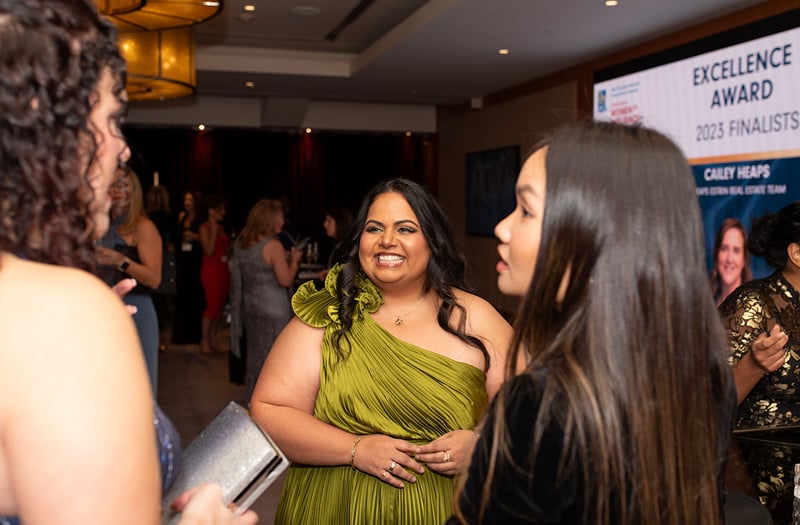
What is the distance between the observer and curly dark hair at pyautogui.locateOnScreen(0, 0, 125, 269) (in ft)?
2.58

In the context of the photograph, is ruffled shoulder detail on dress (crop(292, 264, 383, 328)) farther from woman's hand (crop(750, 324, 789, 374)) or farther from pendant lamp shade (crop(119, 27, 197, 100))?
pendant lamp shade (crop(119, 27, 197, 100))

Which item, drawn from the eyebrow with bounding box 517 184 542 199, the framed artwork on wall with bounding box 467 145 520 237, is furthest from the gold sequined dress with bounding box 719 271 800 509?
the framed artwork on wall with bounding box 467 145 520 237

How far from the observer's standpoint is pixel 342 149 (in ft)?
41.5

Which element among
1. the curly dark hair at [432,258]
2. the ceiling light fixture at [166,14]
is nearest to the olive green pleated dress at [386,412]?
the curly dark hair at [432,258]

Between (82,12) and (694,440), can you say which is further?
(694,440)

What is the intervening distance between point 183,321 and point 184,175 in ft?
13.0

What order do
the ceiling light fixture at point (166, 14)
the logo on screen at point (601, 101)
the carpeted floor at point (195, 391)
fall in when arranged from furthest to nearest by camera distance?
the logo on screen at point (601, 101)
the carpeted floor at point (195, 391)
the ceiling light fixture at point (166, 14)

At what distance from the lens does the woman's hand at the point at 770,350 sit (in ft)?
8.36

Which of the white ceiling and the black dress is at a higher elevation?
the white ceiling

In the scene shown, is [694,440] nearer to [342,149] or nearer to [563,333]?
[563,333]

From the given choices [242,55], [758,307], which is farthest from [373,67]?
[758,307]

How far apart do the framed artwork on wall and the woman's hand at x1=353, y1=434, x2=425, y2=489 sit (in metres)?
7.61

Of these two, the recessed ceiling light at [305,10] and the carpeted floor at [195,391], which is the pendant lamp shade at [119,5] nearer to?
the carpeted floor at [195,391]

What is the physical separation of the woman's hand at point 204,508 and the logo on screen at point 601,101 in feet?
22.6
